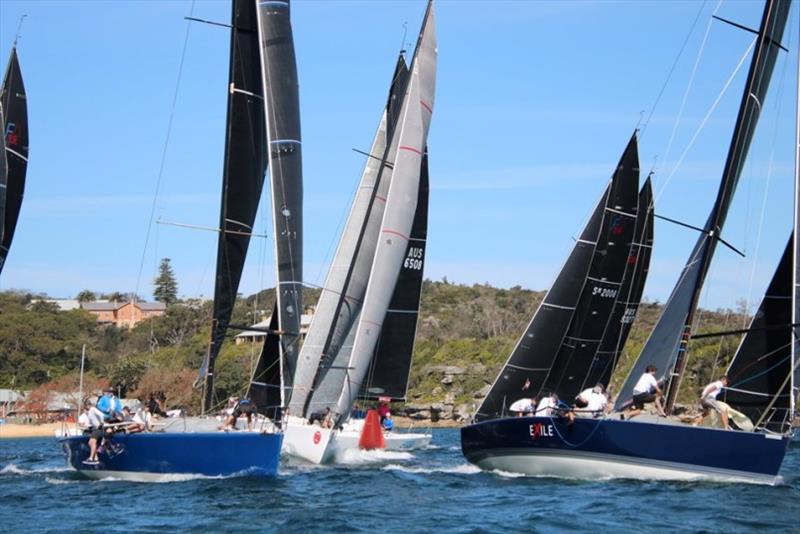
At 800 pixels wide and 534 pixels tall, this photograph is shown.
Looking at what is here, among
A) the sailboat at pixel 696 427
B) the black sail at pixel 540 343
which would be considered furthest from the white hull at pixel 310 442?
the sailboat at pixel 696 427

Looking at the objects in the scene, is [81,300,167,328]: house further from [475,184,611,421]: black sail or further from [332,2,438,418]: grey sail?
[475,184,611,421]: black sail

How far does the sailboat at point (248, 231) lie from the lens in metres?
24.9

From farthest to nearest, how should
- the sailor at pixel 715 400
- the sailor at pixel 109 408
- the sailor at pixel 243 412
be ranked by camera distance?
the sailor at pixel 109 408, the sailor at pixel 243 412, the sailor at pixel 715 400

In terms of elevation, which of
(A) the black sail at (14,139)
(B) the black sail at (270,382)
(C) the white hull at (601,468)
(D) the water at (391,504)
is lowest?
(D) the water at (391,504)

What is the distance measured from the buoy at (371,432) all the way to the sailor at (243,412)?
8485 mm

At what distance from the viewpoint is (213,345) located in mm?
26297

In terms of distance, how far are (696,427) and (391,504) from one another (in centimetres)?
643

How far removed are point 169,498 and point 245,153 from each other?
8308 mm

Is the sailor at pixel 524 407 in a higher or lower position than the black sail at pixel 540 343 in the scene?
lower

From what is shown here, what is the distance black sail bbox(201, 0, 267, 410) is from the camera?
26469 millimetres

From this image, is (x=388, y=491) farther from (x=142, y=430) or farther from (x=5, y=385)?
(x=5, y=385)

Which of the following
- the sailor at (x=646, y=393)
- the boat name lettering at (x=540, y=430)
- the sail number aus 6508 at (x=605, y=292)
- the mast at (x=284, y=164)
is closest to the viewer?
the sailor at (x=646, y=393)

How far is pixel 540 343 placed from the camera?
31797 mm

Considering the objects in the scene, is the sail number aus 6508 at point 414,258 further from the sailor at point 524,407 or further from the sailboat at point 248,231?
the sailor at point 524,407
